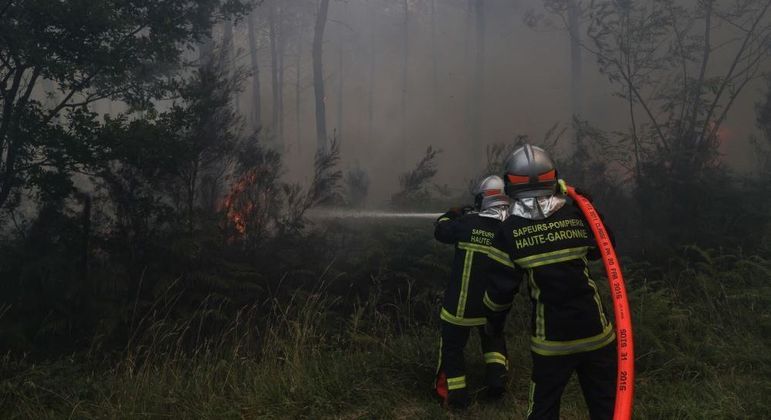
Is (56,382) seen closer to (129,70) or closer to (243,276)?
(243,276)

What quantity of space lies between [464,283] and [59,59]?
17.5 ft

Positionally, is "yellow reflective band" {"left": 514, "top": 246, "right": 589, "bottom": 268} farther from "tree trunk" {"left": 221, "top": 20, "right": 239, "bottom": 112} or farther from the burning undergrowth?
"tree trunk" {"left": 221, "top": 20, "right": 239, "bottom": 112}

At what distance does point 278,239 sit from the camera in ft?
24.0

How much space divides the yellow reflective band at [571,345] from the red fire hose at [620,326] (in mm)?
165

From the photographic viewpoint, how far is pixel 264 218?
293 inches

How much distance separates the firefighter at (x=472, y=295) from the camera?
11.5 ft

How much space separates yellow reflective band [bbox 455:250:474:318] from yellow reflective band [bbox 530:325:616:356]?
3.46ft

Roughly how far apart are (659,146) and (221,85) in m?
7.13

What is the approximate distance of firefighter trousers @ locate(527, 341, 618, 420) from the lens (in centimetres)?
251

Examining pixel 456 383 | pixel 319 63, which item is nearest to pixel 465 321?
pixel 456 383

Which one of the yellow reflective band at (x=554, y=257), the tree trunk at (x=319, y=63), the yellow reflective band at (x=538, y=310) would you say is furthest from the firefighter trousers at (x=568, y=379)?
the tree trunk at (x=319, y=63)

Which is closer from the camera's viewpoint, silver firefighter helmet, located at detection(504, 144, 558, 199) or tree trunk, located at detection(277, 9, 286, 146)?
silver firefighter helmet, located at detection(504, 144, 558, 199)

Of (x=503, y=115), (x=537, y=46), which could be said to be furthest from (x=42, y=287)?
(x=537, y=46)

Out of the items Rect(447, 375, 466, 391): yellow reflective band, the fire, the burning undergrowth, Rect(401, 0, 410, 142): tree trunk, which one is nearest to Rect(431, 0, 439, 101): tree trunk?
Rect(401, 0, 410, 142): tree trunk
